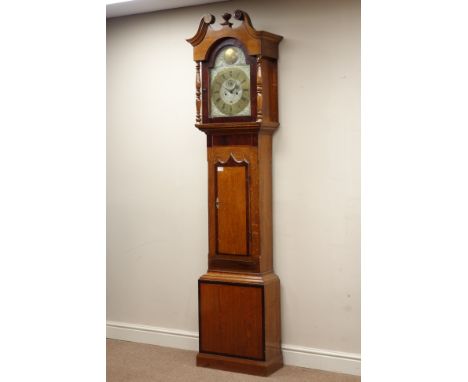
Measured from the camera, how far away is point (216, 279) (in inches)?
168

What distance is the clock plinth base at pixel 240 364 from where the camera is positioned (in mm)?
4094

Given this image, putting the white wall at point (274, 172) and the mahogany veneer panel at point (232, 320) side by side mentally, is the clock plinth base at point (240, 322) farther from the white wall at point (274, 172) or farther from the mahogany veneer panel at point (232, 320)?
the white wall at point (274, 172)

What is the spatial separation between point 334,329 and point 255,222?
873mm

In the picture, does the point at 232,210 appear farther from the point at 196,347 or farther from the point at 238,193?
the point at 196,347

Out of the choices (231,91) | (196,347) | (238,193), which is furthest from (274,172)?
(196,347)

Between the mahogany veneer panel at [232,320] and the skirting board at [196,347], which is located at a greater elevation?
the mahogany veneer panel at [232,320]

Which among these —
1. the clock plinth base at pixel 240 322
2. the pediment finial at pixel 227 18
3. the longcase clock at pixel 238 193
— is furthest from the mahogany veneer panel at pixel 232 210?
the pediment finial at pixel 227 18

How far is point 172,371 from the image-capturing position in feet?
13.9

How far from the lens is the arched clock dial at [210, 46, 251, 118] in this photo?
415 cm

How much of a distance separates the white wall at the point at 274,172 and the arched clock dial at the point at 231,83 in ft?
0.95

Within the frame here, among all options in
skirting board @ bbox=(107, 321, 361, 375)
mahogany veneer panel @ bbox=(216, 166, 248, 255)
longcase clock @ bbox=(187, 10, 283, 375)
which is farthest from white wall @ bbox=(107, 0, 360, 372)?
mahogany veneer panel @ bbox=(216, 166, 248, 255)

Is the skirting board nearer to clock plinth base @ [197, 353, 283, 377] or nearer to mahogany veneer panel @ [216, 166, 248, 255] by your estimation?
clock plinth base @ [197, 353, 283, 377]
